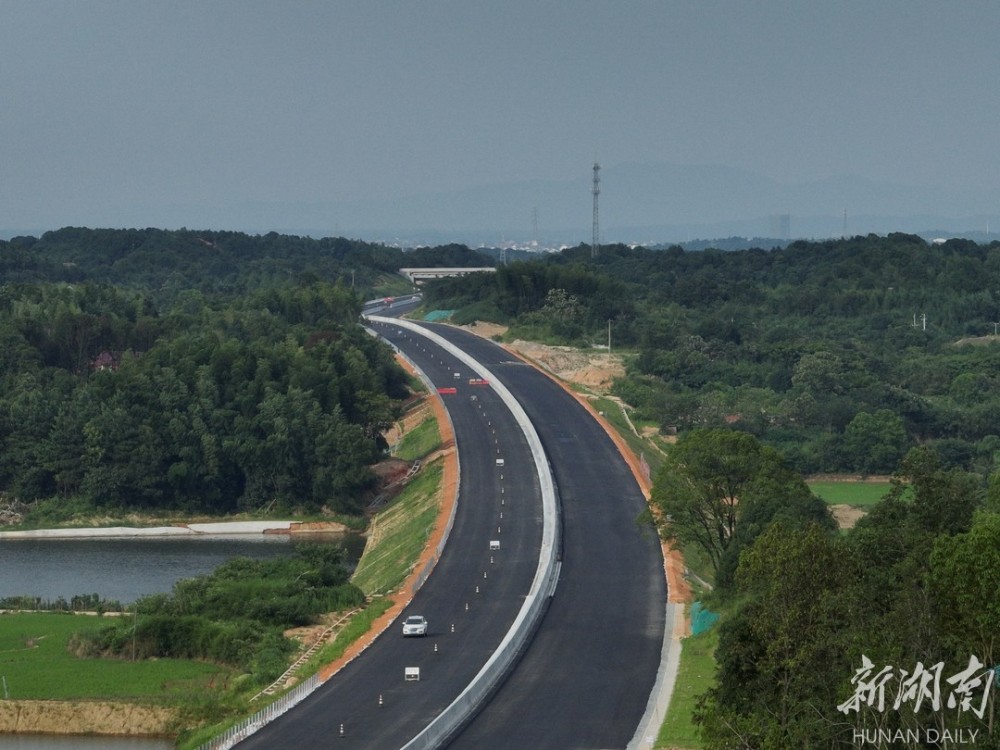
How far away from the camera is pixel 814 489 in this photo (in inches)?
3863

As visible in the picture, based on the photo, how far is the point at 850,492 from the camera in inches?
3797

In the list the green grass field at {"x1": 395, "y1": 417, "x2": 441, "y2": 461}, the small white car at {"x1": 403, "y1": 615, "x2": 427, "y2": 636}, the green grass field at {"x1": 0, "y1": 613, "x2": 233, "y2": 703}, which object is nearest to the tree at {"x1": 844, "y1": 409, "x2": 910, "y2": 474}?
the green grass field at {"x1": 395, "y1": 417, "x2": 441, "y2": 461}

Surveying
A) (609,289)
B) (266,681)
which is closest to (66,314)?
(609,289)

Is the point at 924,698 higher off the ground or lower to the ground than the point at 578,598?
higher

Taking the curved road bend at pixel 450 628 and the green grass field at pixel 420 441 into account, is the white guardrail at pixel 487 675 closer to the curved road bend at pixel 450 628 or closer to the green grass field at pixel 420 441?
the curved road bend at pixel 450 628

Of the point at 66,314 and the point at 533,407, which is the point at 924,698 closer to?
the point at 533,407

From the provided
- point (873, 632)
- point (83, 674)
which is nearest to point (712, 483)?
point (83, 674)

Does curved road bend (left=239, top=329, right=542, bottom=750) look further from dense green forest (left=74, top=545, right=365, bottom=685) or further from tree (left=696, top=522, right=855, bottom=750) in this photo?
tree (left=696, top=522, right=855, bottom=750)

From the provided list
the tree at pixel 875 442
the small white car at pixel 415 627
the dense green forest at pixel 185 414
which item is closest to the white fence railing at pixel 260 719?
the small white car at pixel 415 627

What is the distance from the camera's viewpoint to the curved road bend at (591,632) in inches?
1807

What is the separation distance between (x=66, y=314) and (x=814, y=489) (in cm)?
5832

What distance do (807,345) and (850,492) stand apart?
4151 centimetres

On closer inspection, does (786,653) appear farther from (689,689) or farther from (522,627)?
(522,627)

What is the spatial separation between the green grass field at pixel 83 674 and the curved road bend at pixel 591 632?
12196 mm
